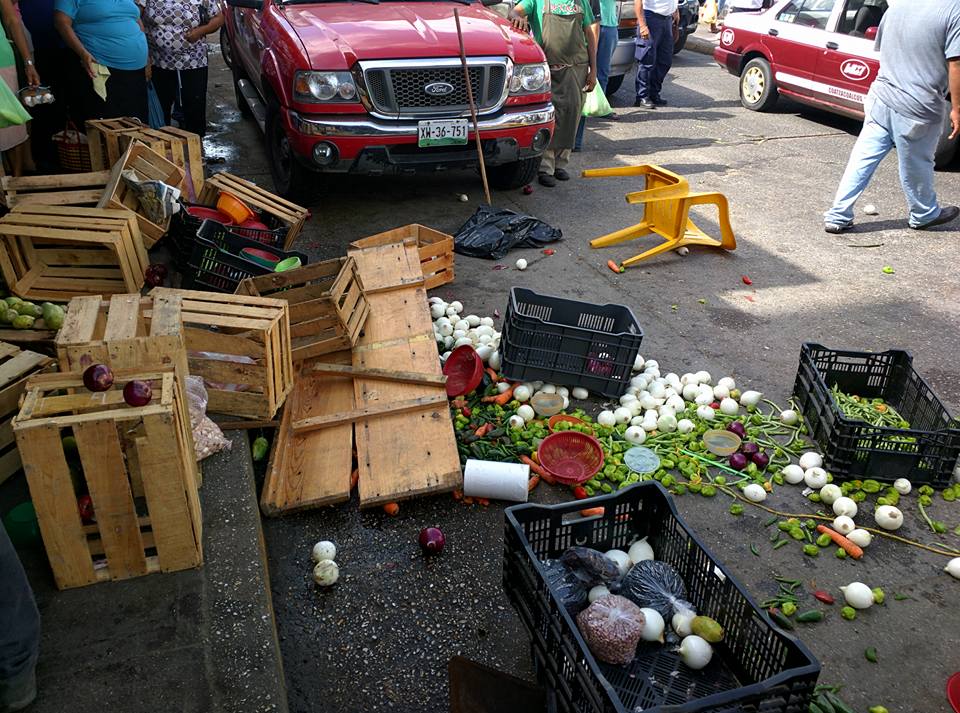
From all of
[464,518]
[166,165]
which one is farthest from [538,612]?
[166,165]

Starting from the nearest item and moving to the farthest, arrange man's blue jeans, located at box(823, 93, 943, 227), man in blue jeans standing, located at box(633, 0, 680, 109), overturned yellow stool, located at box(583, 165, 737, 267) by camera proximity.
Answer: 1. overturned yellow stool, located at box(583, 165, 737, 267)
2. man's blue jeans, located at box(823, 93, 943, 227)
3. man in blue jeans standing, located at box(633, 0, 680, 109)

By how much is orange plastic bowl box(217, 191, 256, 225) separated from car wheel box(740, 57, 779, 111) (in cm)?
869

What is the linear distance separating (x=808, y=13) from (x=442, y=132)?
6752 millimetres

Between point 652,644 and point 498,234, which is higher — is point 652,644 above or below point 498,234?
above

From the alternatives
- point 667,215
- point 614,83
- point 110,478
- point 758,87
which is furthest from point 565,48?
point 110,478

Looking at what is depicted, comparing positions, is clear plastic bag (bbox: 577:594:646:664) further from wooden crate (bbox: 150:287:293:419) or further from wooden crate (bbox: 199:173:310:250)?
wooden crate (bbox: 199:173:310:250)

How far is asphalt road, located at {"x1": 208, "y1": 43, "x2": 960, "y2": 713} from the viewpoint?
127 inches

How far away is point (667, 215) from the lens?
23.0 ft

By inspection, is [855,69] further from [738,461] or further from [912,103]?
[738,461]

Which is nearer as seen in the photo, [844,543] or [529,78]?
[844,543]

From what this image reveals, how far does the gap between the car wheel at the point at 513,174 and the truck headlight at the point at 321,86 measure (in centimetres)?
212

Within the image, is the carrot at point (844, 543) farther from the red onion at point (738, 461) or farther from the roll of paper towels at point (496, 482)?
the roll of paper towels at point (496, 482)

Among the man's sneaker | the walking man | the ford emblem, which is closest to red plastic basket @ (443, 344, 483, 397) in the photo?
the ford emblem

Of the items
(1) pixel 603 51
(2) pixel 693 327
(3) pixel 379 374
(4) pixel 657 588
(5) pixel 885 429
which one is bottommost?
(2) pixel 693 327
